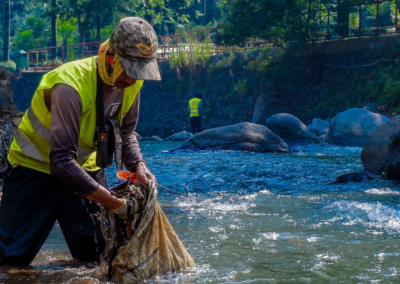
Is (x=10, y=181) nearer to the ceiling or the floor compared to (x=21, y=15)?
nearer to the floor

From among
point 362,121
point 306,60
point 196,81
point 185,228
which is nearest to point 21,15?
point 196,81

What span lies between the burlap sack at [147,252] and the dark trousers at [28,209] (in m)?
0.32

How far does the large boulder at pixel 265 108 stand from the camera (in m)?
19.7

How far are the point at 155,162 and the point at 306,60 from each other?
29.0 ft

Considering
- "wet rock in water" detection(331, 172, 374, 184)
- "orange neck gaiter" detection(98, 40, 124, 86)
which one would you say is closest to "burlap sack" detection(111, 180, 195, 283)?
"orange neck gaiter" detection(98, 40, 124, 86)

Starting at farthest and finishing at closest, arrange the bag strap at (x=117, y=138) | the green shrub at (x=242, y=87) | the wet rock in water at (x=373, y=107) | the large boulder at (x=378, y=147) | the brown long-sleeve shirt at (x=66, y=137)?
the green shrub at (x=242, y=87) → the wet rock in water at (x=373, y=107) → the large boulder at (x=378, y=147) → the bag strap at (x=117, y=138) → the brown long-sleeve shirt at (x=66, y=137)

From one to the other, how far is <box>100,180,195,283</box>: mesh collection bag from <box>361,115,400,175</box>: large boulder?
6.41 metres

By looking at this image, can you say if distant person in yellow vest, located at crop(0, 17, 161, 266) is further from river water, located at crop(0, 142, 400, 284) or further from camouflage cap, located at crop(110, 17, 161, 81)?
river water, located at crop(0, 142, 400, 284)

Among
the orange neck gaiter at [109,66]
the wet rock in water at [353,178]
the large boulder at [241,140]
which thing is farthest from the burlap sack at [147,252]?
the large boulder at [241,140]

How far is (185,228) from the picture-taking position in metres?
5.55

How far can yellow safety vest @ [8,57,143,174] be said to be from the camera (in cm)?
313

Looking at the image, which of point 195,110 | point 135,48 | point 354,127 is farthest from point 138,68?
point 195,110

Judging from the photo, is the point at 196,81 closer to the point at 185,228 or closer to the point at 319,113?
the point at 319,113

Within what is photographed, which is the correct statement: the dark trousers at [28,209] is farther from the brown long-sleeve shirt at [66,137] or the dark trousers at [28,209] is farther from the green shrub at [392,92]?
the green shrub at [392,92]
